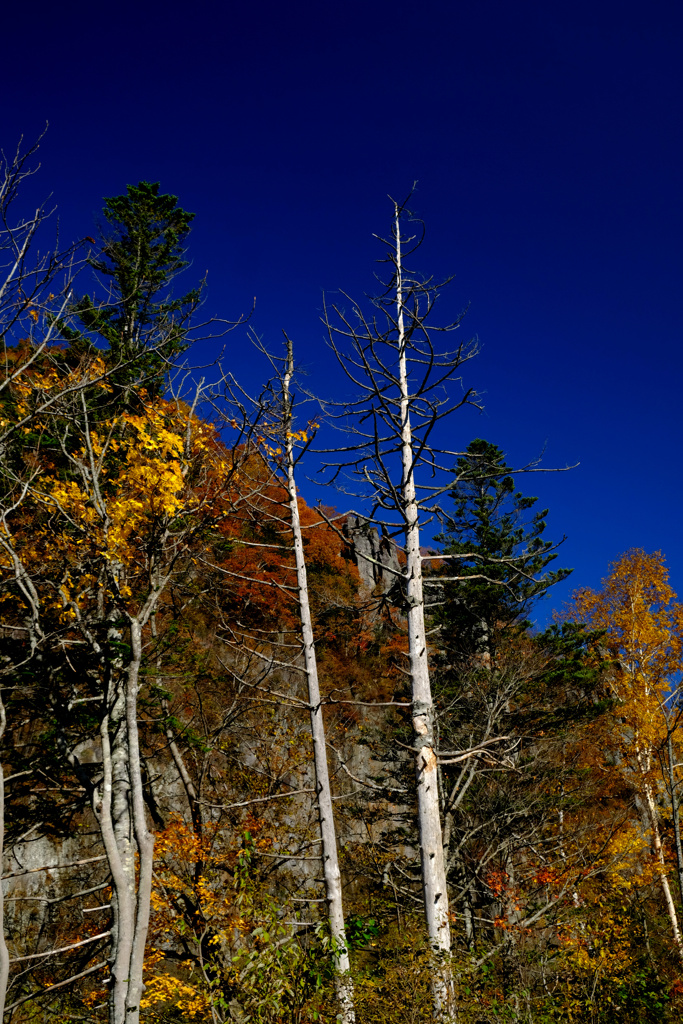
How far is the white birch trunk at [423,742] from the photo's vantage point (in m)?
4.63

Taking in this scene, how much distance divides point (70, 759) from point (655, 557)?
759 inches

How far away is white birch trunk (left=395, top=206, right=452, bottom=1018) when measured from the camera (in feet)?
15.2

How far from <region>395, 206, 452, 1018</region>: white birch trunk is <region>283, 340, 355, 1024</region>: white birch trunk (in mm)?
1280

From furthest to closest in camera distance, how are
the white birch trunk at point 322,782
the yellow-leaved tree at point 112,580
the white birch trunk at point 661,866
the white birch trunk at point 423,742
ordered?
the white birch trunk at point 661,866
the white birch trunk at point 322,782
the yellow-leaved tree at point 112,580
the white birch trunk at point 423,742

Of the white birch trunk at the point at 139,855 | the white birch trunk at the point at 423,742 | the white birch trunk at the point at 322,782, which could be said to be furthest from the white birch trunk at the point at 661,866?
the white birch trunk at the point at 139,855

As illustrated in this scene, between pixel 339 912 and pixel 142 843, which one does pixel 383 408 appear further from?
pixel 339 912

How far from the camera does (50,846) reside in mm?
13234

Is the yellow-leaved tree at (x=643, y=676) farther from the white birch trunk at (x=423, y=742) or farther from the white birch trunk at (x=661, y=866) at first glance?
the white birch trunk at (x=423, y=742)

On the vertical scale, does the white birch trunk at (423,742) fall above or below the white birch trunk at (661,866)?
above

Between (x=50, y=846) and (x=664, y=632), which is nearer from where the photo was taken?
(x=50, y=846)

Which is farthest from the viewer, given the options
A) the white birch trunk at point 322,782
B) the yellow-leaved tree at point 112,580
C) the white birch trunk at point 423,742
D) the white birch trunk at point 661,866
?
the white birch trunk at point 661,866

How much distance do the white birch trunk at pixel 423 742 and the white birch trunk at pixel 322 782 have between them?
128cm

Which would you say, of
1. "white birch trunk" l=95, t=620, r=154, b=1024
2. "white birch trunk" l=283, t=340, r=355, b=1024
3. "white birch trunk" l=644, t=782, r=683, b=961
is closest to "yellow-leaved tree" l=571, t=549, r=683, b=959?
"white birch trunk" l=644, t=782, r=683, b=961

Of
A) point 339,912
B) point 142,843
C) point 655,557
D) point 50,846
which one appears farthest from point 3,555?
point 655,557
